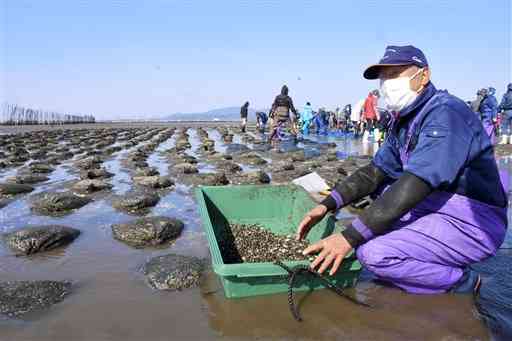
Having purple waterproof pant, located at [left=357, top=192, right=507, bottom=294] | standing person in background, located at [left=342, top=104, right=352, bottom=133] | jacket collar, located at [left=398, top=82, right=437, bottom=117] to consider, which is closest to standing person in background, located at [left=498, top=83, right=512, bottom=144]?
standing person in background, located at [left=342, top=104, right=352, bottom=133]

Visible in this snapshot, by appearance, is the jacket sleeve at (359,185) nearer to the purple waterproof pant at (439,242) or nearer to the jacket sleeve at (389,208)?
the purple waterproof pant at (439,242)

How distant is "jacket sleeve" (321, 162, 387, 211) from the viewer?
2.93 meters

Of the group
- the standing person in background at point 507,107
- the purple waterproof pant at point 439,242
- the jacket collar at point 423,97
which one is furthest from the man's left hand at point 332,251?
the standing person in background at point 507,107

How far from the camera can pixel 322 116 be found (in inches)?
870

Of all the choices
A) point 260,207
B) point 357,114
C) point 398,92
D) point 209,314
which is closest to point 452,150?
point 398,92

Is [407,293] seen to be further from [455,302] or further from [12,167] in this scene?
[12,167]

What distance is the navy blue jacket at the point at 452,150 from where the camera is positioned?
2068 millimetres

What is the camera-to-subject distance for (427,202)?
2.46 metres

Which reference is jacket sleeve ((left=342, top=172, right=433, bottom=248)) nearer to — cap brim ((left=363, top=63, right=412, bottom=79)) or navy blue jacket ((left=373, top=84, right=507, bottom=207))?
navy blue jacket ((left=373, top=84, right=507, bottom=207))

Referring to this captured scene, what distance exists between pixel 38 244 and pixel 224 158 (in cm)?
656

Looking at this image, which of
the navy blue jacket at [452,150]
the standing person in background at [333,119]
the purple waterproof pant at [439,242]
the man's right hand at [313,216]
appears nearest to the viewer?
the navy blue jacket at [452,150]

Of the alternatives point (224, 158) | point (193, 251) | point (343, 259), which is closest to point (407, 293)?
point (343, 259)

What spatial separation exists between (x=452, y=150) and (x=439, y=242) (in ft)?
2.14

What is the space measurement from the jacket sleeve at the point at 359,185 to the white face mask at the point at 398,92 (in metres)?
0.58
